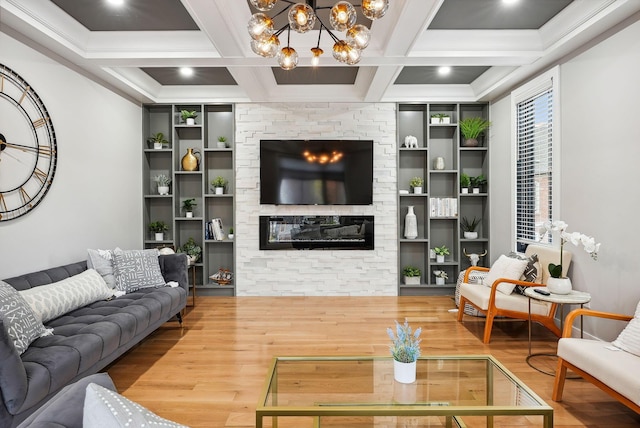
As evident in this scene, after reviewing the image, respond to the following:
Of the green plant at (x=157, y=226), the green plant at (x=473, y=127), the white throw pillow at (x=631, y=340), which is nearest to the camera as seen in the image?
the white throw pillow at (x=631, y=340)

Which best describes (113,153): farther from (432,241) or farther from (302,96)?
(432,241)

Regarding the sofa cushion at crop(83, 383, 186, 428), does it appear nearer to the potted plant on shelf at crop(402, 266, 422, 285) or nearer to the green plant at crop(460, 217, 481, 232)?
the potted plant on shelf at crop(402, 266, 422, 285)

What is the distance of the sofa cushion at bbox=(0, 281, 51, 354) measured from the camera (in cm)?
204

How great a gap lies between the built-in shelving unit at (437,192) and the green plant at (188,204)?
290 centimetres

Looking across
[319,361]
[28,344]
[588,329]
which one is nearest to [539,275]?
[588,329]

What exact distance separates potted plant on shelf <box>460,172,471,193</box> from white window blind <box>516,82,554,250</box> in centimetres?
73

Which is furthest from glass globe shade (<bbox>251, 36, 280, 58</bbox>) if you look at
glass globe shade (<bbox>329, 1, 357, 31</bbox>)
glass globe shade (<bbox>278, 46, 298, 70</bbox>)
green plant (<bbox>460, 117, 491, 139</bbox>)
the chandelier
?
green plant (<bbox>460, 117, 491, 139</bbox>)

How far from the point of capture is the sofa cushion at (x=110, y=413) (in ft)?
2.56

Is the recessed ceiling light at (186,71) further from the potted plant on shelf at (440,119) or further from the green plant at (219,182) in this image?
the potted plant on shelf at (440,119)

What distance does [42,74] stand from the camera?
3189mm

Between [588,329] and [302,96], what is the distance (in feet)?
13.3

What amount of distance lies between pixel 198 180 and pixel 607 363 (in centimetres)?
483

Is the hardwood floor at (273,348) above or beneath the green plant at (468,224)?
beneath

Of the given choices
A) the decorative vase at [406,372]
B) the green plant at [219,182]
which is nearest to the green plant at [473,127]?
the green plant at [219,182]
